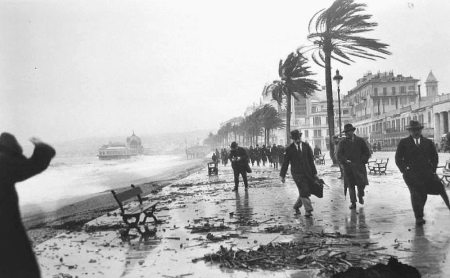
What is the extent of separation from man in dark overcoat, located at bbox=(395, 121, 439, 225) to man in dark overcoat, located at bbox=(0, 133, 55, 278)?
20.4ft

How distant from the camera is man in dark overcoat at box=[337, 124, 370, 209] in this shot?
962 cm

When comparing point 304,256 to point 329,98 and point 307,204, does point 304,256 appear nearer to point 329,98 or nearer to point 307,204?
point 307,204

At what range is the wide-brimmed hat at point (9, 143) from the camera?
3.19m

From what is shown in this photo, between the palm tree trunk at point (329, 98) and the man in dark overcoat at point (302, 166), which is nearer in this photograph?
the man in dark overcoat at point (302, 166)

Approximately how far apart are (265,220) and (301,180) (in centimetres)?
117

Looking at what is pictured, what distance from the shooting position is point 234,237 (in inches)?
275

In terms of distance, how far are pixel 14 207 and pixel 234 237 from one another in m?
4.37

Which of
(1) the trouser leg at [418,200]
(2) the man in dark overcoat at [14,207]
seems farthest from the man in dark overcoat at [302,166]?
(2) the man in dark overcoat at [14,207]

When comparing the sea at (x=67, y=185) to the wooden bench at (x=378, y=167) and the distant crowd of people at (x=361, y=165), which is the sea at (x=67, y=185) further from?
the wooden bench at (x=378, y=167)

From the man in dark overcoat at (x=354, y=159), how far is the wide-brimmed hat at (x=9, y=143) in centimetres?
772

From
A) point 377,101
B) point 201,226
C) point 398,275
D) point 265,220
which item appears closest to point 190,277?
point 398,275

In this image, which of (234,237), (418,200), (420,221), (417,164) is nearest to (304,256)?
(234,237)

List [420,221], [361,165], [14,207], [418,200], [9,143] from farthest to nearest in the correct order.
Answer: [361,165]
[418,200]
[420,221]
[9,143]
[14,207]

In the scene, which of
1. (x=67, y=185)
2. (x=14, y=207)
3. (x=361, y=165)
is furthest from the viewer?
(x=67, y=185)
